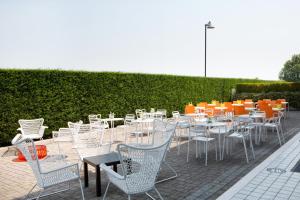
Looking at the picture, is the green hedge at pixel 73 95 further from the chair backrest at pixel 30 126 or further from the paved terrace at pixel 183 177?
the paved terrace at pixel 183 177

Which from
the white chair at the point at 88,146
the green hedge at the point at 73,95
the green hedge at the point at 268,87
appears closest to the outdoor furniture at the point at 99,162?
the white chair at the point at 88,146

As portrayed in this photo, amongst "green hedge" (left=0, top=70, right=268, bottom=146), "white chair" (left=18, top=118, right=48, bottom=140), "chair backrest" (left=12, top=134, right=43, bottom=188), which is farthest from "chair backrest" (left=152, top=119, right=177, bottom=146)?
"green hedge" (left=0, top=70, right=268, bottom=146)

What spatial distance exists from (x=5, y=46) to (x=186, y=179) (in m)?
8.34

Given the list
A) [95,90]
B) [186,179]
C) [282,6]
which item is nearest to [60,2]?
[95,90]

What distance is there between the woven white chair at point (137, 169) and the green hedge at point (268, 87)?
68.4 feet

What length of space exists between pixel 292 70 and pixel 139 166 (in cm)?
6640

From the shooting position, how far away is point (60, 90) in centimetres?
1036

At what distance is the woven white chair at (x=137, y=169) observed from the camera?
3.33m

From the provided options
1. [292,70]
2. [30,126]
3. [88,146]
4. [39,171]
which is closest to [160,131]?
[88,146]

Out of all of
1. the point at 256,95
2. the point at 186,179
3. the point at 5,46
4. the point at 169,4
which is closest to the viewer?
the point at 186,179

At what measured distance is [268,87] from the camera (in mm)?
22562

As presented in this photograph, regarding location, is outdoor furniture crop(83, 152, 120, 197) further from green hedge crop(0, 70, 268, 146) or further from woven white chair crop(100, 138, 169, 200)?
green hedge crop(0, 70, 268, 146)

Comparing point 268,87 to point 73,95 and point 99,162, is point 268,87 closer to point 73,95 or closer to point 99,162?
point 73,95

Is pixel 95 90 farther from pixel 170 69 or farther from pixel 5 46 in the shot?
pixel 170 69
